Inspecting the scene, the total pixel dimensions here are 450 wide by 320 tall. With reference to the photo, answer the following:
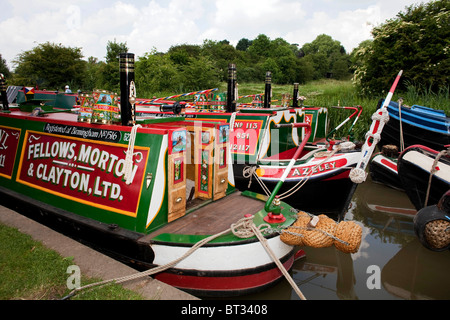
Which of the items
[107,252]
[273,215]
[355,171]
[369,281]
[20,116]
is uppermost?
[20,116]

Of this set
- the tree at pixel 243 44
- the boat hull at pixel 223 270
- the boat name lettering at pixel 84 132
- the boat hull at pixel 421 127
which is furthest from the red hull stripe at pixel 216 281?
the tree at pixel 243 44

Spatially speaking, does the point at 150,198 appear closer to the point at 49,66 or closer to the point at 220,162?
the point at 220,162

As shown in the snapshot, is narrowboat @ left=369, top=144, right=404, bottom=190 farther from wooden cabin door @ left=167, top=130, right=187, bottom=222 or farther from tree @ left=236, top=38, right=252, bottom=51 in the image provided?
tree @ left=236, top=38, right=252, bottom=51

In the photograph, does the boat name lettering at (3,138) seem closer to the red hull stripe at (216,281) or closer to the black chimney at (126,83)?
Answer: the black chimney at (126,83)

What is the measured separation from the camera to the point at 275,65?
137 ft

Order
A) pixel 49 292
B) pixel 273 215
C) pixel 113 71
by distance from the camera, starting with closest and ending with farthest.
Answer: pixel 49 292, pixel 273 215, pixel 113 71

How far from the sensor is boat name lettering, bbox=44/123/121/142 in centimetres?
420

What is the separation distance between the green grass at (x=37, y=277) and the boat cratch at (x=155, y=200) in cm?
57

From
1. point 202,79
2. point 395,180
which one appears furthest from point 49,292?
point 202,79

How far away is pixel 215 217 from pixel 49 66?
3094 cm

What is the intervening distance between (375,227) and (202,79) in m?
20.4

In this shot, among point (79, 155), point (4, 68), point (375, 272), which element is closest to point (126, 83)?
point (79, 155)
